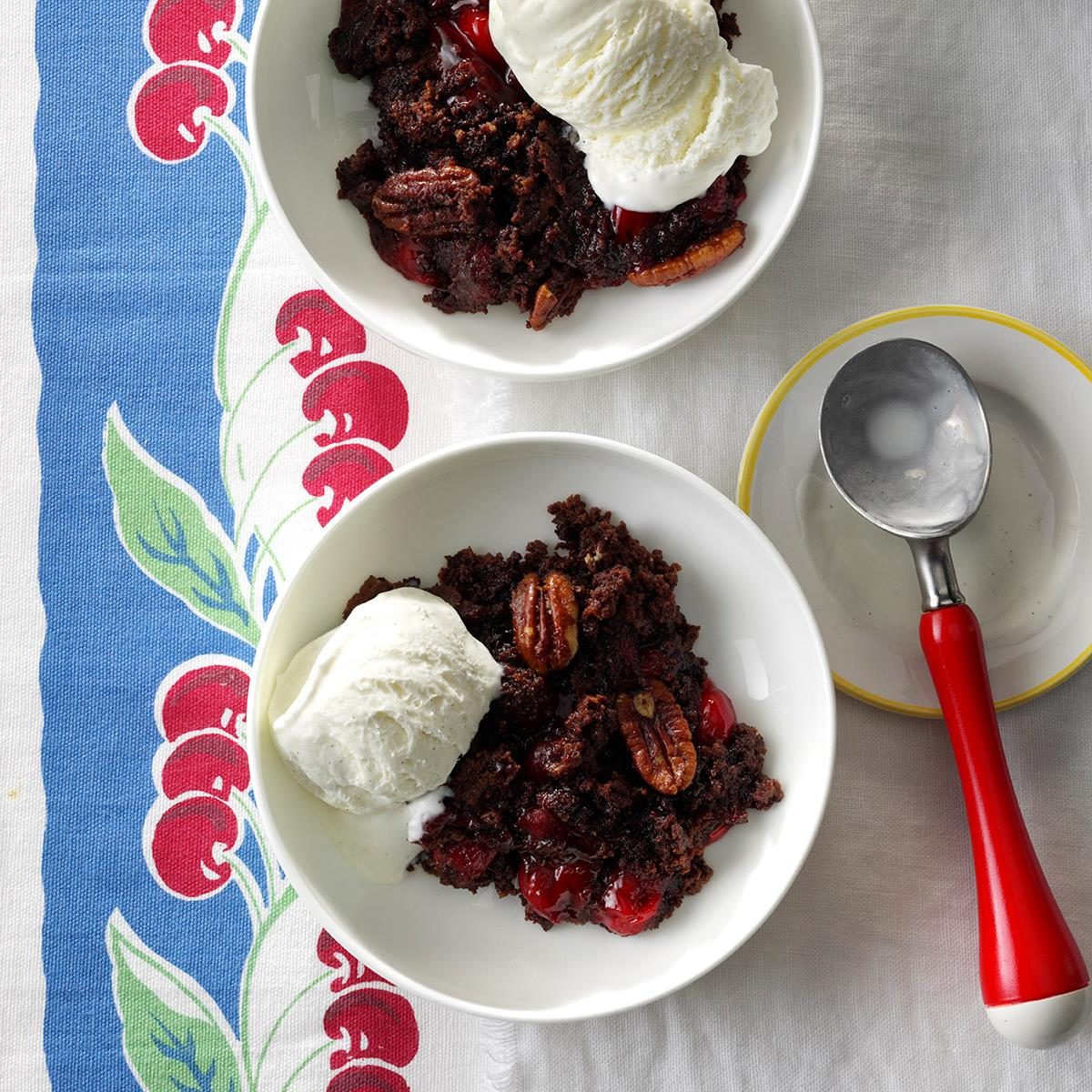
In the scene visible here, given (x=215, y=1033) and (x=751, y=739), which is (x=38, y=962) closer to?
(x=215, y=1033)

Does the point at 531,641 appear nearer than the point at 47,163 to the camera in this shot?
Yes

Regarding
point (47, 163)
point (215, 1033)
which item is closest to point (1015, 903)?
point (215, 1033)

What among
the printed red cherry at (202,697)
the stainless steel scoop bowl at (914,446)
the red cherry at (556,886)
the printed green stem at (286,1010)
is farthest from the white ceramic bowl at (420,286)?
the printed green stem at (286,1010)

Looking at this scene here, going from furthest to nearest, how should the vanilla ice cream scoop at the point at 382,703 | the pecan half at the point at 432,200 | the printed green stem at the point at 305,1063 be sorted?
the printed green stem at the point at 305,1063 < the pecan half at the point at 432,200 < the vanilla ice cream scoop at the point at 382,703

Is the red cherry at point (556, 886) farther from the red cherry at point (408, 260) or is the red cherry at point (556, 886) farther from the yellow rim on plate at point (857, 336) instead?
the red cherry at point (408, 260)

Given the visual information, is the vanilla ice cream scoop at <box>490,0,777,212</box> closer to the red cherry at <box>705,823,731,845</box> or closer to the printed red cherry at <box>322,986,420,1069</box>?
the red cherry at <box>705,823,731,845</box>

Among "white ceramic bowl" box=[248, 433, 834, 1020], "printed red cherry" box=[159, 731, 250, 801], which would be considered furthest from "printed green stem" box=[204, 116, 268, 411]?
"printed red cherry" box=[159, 731, 250, 801]

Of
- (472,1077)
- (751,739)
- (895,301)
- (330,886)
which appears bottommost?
(472,1077)

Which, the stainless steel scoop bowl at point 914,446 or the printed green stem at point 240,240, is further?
the printed green stem at point 240,240
